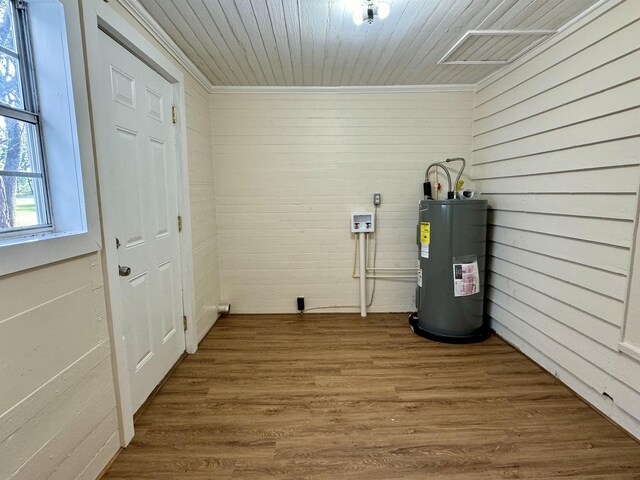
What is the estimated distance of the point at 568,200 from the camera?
2.10 meters

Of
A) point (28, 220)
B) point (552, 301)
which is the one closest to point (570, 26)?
point (552, 301)

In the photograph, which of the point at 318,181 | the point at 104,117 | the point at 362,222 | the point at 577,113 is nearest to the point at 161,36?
the point at 104,117

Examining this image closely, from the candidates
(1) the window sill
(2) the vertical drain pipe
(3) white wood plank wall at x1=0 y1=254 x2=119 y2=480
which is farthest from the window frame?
(2) the vertical drain pipe

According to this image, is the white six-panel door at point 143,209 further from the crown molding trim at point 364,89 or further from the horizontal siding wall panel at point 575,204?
the horizontal siding wall panel at point 575,204

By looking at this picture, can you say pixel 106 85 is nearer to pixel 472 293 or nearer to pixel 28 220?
pixel 28 220

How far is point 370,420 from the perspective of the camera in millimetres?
1863

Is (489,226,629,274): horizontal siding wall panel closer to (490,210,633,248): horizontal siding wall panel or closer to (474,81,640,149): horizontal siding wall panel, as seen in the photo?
(490,210,633,248): horizontal siding wall panel

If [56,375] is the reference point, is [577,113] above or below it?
above

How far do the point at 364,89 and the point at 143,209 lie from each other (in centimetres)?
241

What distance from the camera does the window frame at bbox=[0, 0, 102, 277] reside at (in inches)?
48.6

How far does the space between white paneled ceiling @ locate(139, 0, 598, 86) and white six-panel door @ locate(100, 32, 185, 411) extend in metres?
0.46

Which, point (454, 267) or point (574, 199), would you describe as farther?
point (454, 267)

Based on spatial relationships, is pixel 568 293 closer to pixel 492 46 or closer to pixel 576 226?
pixel 576 226

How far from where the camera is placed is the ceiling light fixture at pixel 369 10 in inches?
69.4
